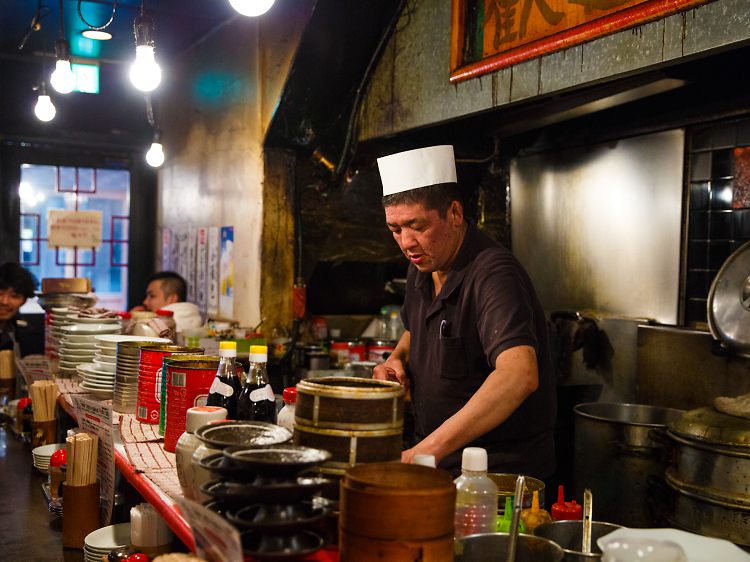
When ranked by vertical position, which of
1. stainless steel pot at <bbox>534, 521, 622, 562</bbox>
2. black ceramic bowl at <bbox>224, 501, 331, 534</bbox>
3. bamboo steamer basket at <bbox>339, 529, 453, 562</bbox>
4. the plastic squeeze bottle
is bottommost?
the plastic squeeze bottle

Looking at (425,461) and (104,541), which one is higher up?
(425,461)

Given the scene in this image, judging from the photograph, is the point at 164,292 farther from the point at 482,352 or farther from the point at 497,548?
the point at 497,548

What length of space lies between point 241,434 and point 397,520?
0.48 m

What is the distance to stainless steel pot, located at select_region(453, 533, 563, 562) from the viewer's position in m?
1.26

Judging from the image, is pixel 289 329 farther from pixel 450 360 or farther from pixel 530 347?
pixel 530 347

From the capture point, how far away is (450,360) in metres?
2.36

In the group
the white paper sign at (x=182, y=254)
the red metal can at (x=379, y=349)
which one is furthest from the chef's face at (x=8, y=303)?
the red metal can at (x=379, y=349)

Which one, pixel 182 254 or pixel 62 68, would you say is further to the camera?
pixel 182 254

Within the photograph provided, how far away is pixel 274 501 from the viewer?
1246 millimetres

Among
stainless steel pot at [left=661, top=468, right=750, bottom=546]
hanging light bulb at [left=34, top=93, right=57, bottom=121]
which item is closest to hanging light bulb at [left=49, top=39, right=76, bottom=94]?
hanging light bulb at [left=34, top=93, right=57, bottom=121]

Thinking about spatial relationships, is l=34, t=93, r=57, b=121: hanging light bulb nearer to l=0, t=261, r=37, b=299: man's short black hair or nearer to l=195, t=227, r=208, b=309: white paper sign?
l=0, t=261, r=37, b=299: man's short black hair

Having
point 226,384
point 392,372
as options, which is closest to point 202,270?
point 392,372

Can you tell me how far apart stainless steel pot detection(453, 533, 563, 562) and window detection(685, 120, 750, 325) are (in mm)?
2983

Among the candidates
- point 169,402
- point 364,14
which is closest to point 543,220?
point 364,14
